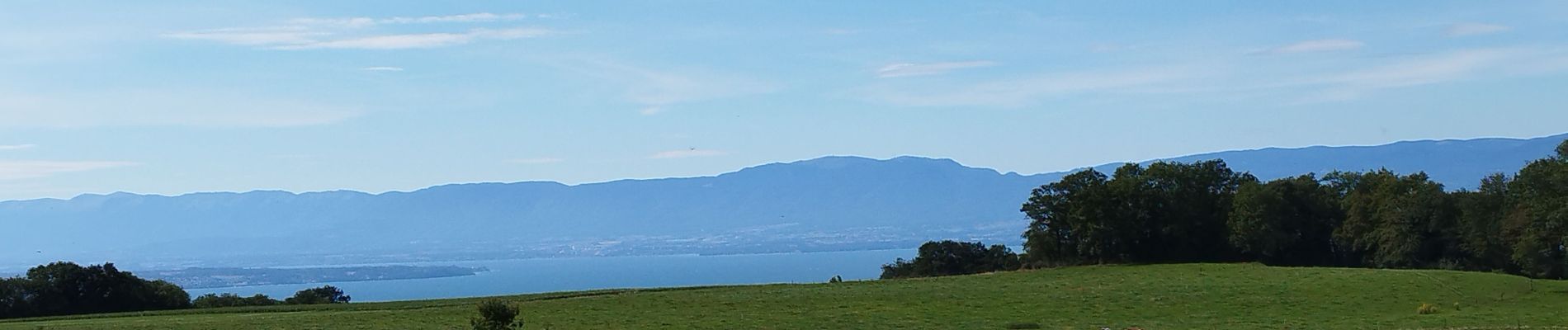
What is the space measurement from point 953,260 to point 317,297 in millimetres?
42490

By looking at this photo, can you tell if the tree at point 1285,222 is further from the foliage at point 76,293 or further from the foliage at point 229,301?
the foliage at point 76,293

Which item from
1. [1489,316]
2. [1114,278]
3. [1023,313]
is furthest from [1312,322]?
[1114,278]

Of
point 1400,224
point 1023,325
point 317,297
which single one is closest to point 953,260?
point 1400,224

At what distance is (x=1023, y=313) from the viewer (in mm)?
46219

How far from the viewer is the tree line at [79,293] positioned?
215 feet

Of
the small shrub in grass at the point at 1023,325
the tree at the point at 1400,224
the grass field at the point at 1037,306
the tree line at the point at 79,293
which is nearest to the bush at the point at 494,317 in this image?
the grass field at the point at 1037,306

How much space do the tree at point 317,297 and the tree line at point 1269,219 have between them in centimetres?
4261

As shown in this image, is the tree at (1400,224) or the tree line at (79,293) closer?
the tree line at (79,293)

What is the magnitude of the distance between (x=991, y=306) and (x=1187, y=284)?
39.4 ft

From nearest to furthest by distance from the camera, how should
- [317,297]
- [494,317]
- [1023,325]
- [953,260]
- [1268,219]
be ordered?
[494,317], [1023,325], [1268,219], [317,297], [953,260]

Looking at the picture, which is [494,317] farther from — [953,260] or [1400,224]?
[953,260]

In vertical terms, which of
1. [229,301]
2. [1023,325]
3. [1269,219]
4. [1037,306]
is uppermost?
[1269,219]

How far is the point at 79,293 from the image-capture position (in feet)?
222

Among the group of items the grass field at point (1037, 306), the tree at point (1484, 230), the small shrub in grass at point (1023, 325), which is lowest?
the small shrub in grass at point (1023, 325)
